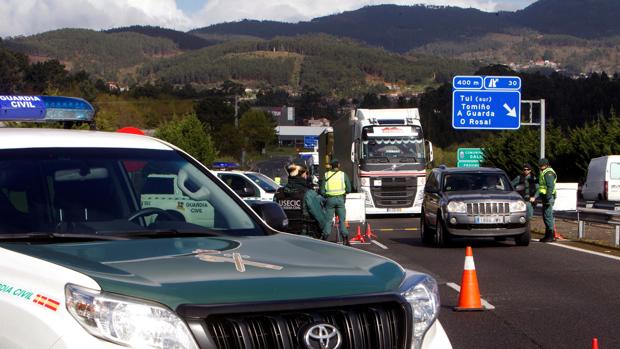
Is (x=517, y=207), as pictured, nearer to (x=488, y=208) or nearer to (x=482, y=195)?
(x=488, y=208)

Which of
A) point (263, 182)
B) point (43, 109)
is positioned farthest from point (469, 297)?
point (263, 182)

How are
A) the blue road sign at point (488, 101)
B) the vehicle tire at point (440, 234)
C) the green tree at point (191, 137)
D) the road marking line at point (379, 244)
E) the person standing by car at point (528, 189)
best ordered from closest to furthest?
1. the vehicle tire at point (440, 234)
2. the person standing by car at point (528, 189)
3. the road marking line at point (379, 244)
4. the blue road sign at point (488, 101)
5. the green tree at point (191, 137)

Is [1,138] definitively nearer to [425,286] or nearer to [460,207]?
[425,286]

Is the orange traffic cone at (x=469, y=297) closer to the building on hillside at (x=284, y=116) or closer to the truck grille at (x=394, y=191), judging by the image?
the truck grille at (x=394, y=191)

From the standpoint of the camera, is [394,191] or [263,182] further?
[394,191]

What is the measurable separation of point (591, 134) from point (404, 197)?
23.8m

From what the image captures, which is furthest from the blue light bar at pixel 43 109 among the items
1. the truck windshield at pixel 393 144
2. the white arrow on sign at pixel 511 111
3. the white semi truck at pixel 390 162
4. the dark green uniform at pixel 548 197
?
the white arrow on sign at pixel 511 111

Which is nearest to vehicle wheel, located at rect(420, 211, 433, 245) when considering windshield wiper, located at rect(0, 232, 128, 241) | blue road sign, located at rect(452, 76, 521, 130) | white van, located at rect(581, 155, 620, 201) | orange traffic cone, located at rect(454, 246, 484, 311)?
orange traffic cone, located at rect(454, 246, 484, 311)

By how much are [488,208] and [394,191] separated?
1677 centimetres

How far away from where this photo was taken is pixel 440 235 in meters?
21.9

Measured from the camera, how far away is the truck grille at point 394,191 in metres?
38.0

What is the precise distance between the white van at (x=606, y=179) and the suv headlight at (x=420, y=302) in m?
40.0

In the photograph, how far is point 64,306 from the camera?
405cm

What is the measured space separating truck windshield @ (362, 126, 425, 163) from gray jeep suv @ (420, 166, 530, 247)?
49.4 ft
